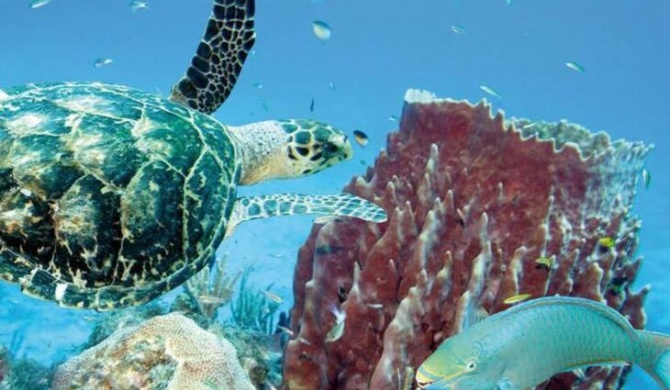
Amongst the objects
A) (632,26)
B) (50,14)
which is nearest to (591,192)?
(50,14)

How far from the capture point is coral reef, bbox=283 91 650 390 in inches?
106

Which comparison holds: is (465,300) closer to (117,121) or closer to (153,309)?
(117,121)

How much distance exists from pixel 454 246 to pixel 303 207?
1009 mm

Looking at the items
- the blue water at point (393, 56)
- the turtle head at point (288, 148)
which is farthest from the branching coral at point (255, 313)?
the blue water at point (393, 56)

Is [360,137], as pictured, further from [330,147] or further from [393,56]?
[393,56]

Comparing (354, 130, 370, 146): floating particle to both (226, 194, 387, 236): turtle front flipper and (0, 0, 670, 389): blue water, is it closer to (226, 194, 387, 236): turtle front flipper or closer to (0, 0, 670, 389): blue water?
(226, 194, 387, 236): turtle front flipper

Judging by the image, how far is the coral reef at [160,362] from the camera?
2223 mm

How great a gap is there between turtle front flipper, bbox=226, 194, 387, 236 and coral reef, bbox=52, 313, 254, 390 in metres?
0.86

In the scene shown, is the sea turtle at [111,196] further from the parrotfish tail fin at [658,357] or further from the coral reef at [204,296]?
the parrotfish tail fin at [658,357]

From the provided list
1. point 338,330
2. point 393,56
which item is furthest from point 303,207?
point 393,56

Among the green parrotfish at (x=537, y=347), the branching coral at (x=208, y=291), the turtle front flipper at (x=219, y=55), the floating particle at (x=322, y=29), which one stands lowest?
the branching coral at (x=208, y=291)

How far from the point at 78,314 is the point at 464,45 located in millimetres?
106831

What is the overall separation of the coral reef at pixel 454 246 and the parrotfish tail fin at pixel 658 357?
2.52ft

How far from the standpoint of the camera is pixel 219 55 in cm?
385
